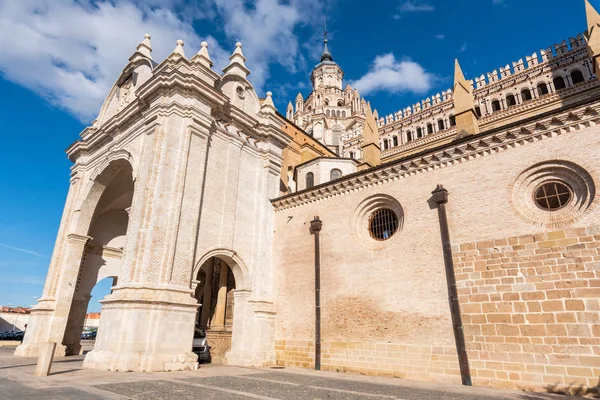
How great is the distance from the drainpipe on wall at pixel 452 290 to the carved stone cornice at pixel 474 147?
1.32 metres

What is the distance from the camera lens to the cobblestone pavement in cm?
700

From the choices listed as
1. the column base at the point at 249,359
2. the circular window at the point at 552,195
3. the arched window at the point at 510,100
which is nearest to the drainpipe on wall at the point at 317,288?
the column base at the point at 249,359

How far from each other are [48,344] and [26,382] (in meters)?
1.22

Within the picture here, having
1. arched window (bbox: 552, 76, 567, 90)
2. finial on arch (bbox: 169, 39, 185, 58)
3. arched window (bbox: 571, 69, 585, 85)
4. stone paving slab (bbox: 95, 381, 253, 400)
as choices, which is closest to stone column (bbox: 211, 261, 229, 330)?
stone paving slab (bbox: 95, 381, 253, 400)

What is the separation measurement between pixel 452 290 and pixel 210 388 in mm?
7811

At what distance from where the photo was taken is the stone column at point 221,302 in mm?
17550

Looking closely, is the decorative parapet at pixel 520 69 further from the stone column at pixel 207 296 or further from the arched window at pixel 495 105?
the stone column at pixel 207 296

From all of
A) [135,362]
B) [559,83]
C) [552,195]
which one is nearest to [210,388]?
[135,362]

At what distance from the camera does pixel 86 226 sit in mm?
19094

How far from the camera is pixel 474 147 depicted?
39.7 ft

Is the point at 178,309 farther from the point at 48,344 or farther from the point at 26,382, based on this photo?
the point at 26,382

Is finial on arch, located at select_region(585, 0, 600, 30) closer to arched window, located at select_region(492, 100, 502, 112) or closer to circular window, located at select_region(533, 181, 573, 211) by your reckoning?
arched window, located at select_region(492, 100, 502, 112)

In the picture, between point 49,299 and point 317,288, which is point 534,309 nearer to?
point 317,288

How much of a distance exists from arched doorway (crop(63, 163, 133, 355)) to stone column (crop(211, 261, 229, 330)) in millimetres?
7074
